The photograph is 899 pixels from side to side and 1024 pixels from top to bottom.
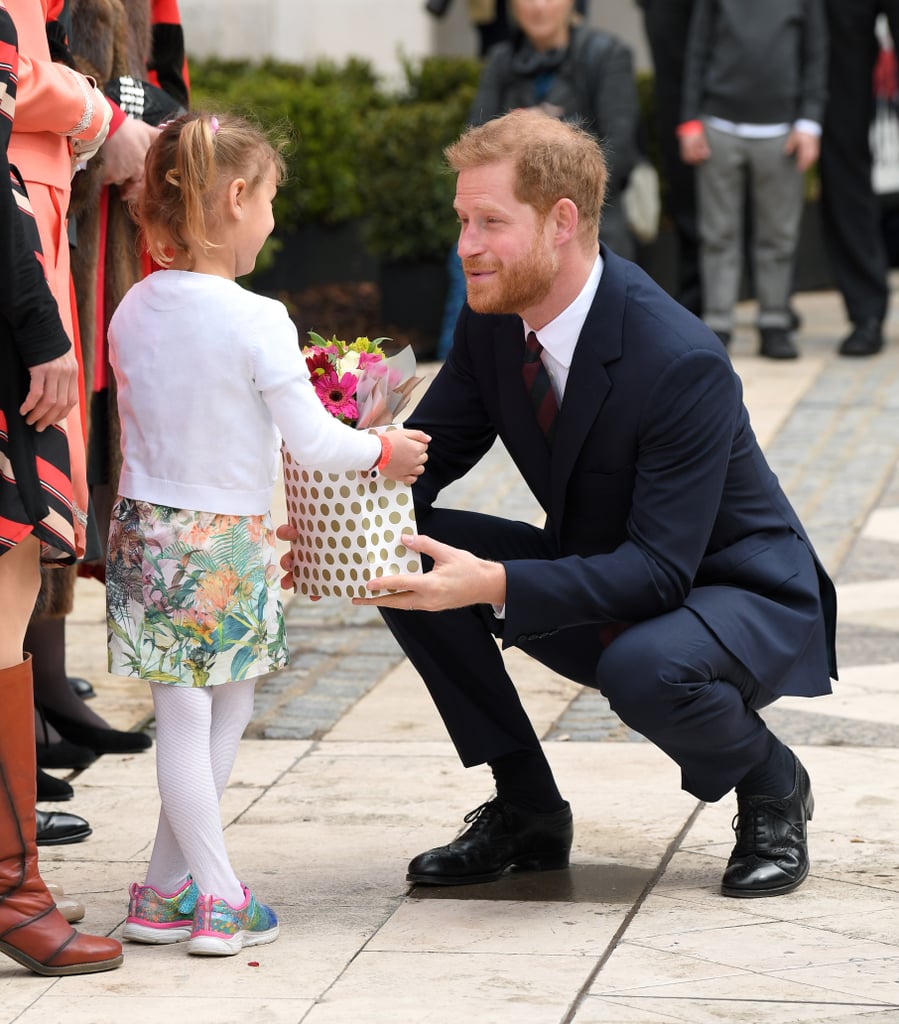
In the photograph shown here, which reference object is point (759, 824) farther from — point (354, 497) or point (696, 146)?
point (696, 146)

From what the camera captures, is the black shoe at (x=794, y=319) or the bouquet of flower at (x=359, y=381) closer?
the bouquet of flower at (x=359, y=381)

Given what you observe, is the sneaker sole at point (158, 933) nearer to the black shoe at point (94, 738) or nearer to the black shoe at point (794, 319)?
the black shoe at point (94, 738)

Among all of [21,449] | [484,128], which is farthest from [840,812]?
[21,449]

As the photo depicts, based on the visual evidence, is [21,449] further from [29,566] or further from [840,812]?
[840,812]

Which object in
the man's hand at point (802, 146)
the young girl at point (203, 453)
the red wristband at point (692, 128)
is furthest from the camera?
the red wristband at point (692, 128)

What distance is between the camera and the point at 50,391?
318 centimetres

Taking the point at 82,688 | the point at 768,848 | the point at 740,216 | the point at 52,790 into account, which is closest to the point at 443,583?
the point at 768,848

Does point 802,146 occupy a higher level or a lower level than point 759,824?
higher

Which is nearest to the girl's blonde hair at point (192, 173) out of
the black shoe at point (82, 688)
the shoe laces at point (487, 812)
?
the shoe laces at point (487, 812)

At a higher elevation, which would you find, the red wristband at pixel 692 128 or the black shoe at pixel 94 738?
the red wristband at pixel 692 128

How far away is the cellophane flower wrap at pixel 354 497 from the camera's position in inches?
133

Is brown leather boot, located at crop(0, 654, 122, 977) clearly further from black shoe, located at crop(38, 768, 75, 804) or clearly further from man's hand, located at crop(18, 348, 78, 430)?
black shoe, located at crop(38, 768, 75, 804)

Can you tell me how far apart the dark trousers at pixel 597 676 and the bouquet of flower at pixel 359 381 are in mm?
471

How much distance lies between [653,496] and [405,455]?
47 cm
